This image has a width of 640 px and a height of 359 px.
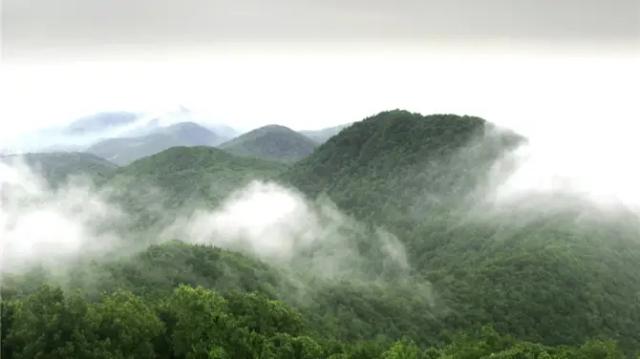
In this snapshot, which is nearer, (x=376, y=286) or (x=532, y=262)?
(x=532, y=262)

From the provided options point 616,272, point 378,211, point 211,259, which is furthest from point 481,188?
point 211,259

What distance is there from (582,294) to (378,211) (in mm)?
93460

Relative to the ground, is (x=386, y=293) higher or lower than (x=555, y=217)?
lower

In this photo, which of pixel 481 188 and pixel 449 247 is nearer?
pixel 449 247

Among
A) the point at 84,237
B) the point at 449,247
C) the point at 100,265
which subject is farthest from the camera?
the point at 84,237

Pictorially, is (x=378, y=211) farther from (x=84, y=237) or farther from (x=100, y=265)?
(x=100, y=265)

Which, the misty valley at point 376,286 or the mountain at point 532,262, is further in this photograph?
the mountain at point 532,262

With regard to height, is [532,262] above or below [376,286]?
above

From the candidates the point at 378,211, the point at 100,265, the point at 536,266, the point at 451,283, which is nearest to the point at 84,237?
the point at 378,211

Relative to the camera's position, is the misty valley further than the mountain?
No

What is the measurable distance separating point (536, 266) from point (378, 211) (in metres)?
87.1

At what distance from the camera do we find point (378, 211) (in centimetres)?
19662

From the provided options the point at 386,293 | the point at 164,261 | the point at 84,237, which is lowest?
the point at 84,237

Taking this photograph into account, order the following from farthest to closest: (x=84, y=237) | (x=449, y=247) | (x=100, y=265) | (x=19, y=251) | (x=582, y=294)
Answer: (x=84, y=237), (x=449, y=247), (x=19, y=251), (x=582, y=294), (x=100, y=265)
